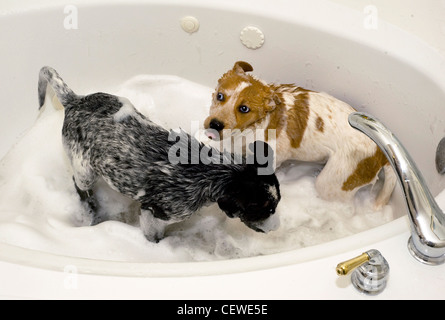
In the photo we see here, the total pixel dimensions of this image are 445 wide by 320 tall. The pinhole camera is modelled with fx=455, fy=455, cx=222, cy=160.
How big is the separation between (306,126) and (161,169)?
0.51 m

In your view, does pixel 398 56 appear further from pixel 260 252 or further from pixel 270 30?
pixel 260 252

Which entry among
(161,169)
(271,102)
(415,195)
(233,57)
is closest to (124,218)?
(161,169)

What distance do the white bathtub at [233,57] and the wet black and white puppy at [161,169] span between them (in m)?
0.30

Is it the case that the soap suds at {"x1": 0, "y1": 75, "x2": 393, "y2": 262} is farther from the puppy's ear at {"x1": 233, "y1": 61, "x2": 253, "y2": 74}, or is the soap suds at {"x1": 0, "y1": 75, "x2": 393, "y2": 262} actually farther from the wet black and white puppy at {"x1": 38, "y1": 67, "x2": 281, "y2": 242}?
the puppy's ear at {"x1": 233, "y1": 61, "x2": 253, "y2": 74}

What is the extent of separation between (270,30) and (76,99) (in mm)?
768

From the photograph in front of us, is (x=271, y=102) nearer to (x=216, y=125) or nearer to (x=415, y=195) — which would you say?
(x=216, y=125)

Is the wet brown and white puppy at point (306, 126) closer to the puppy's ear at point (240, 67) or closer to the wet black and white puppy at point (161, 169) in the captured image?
the puppy's ear at point (240, 67)

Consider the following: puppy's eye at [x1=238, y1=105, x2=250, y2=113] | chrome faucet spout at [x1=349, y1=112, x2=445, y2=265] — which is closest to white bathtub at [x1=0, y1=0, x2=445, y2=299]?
chrome faucet spout at [x1=349, y1=112, x2=445, y2=265]

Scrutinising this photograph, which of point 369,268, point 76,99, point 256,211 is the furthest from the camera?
point 76,99

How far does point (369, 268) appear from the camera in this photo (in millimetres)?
894

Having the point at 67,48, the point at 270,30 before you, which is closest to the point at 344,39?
the point at 270,30

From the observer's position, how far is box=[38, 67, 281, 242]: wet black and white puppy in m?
1.29

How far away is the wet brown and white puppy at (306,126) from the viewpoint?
141cm

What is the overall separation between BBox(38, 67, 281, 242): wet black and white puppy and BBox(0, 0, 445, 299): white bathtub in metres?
0.30
